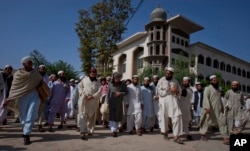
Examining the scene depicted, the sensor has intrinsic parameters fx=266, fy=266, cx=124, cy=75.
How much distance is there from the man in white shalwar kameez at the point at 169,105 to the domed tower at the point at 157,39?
89.3 ft

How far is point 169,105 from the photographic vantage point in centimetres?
700

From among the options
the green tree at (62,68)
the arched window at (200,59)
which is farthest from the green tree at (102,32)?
the arched window at (200,59)

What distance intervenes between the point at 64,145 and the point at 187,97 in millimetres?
4156

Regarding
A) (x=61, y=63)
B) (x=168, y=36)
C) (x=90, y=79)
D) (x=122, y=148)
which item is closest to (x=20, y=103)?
(x=90, y=79)

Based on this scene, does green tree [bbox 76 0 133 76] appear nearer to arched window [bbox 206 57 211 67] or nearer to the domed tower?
the domed tower

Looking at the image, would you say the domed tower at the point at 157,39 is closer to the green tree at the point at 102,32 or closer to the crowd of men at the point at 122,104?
the green tree at the point at 102,32

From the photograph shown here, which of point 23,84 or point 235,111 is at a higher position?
point 23,84

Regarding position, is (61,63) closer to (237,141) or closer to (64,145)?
(64,145)

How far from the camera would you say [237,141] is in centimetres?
401

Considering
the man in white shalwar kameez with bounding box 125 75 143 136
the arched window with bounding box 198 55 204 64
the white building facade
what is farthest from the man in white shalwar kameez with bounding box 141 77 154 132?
the arched window with bounding box 198 55 204 64

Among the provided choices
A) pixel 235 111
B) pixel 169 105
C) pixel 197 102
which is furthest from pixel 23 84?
pixel 197 102

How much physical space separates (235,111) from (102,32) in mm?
14332

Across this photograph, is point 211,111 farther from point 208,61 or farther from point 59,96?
point 208,61

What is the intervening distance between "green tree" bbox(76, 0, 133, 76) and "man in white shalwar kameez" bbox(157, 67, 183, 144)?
13540mm
